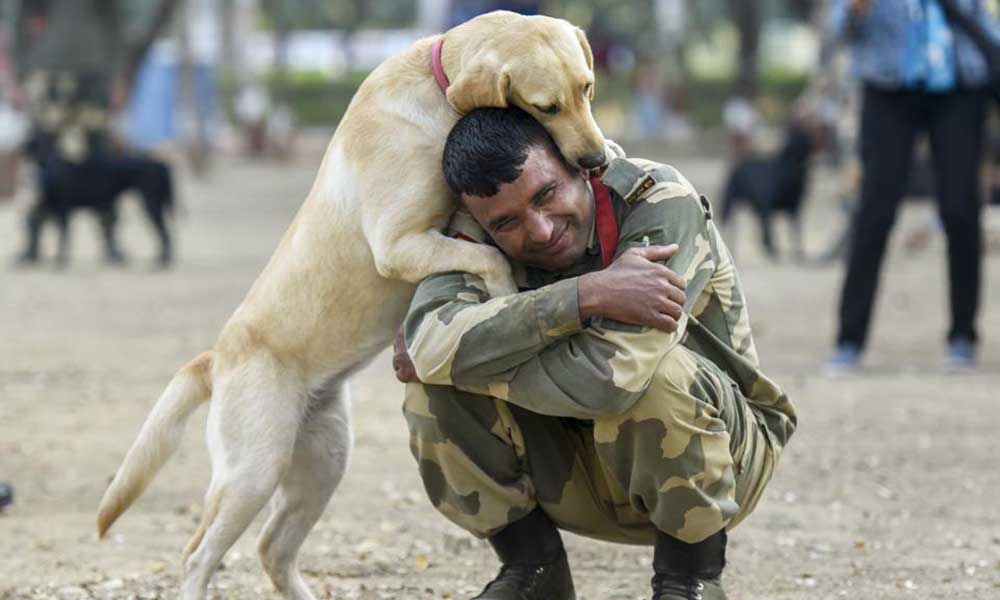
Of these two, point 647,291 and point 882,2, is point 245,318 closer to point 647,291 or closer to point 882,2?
point 647,291

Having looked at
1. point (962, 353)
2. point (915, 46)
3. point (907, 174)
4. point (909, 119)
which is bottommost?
point (962, 353)

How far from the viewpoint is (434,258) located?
361 cm

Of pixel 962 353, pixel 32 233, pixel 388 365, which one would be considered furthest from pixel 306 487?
pixel 32 233

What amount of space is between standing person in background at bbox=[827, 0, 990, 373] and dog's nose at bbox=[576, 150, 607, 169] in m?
3.64

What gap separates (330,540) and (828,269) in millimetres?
8020

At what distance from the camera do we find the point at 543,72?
365 centimetres

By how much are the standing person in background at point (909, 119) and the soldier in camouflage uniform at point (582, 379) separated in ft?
11.3

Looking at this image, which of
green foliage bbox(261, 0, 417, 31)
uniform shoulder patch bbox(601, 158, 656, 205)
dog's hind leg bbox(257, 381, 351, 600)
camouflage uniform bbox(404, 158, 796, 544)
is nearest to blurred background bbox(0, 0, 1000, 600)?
dog's hind leg bbox(257, 381, 351, 600)

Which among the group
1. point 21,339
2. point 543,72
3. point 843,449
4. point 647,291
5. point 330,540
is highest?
point 543,72

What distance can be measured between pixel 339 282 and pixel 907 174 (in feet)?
12.5

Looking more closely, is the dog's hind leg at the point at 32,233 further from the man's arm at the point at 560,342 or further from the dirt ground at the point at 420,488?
the man's arm at the point at 560,342

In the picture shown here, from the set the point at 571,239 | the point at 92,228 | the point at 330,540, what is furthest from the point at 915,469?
the point at 92,228

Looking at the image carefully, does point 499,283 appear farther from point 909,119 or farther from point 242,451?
point 909,119

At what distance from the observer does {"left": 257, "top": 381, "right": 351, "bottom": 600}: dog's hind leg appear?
13.0ft
